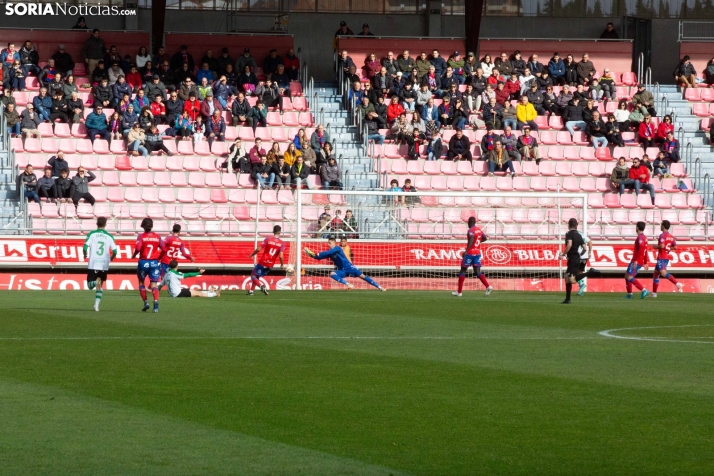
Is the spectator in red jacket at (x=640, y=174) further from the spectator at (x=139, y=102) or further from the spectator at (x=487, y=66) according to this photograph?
the spectator at (x=139, y=102)

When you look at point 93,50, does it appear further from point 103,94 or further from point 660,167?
point 660,167

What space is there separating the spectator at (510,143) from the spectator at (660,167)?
4.31 meters

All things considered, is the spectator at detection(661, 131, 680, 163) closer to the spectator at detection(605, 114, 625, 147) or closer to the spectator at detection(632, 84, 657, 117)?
the spectator at detection(605, 114, 625, 147)

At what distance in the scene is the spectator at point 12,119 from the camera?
1259 inches

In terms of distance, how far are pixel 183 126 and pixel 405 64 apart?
7.94 meters

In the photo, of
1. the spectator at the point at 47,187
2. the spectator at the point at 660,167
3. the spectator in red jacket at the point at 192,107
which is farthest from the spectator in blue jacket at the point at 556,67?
the spectator at the point at 47,187

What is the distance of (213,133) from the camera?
33469 millimetres

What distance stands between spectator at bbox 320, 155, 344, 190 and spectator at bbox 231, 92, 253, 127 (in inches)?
139

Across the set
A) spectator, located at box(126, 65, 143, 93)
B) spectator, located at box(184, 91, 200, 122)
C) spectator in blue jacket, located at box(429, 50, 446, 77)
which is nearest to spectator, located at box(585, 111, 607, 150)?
spectator in blue jacket, located at box(429, 50, 446, 77)

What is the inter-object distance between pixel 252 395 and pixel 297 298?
14.2 metres

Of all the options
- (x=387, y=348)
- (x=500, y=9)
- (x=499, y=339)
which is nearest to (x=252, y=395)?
(x=387, y=348)

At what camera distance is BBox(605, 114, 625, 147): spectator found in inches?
1404

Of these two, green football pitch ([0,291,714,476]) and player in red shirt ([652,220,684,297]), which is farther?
player in red shirt ([652,220,684,297])

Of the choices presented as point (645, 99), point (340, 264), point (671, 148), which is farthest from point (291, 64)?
point (671, 148)
